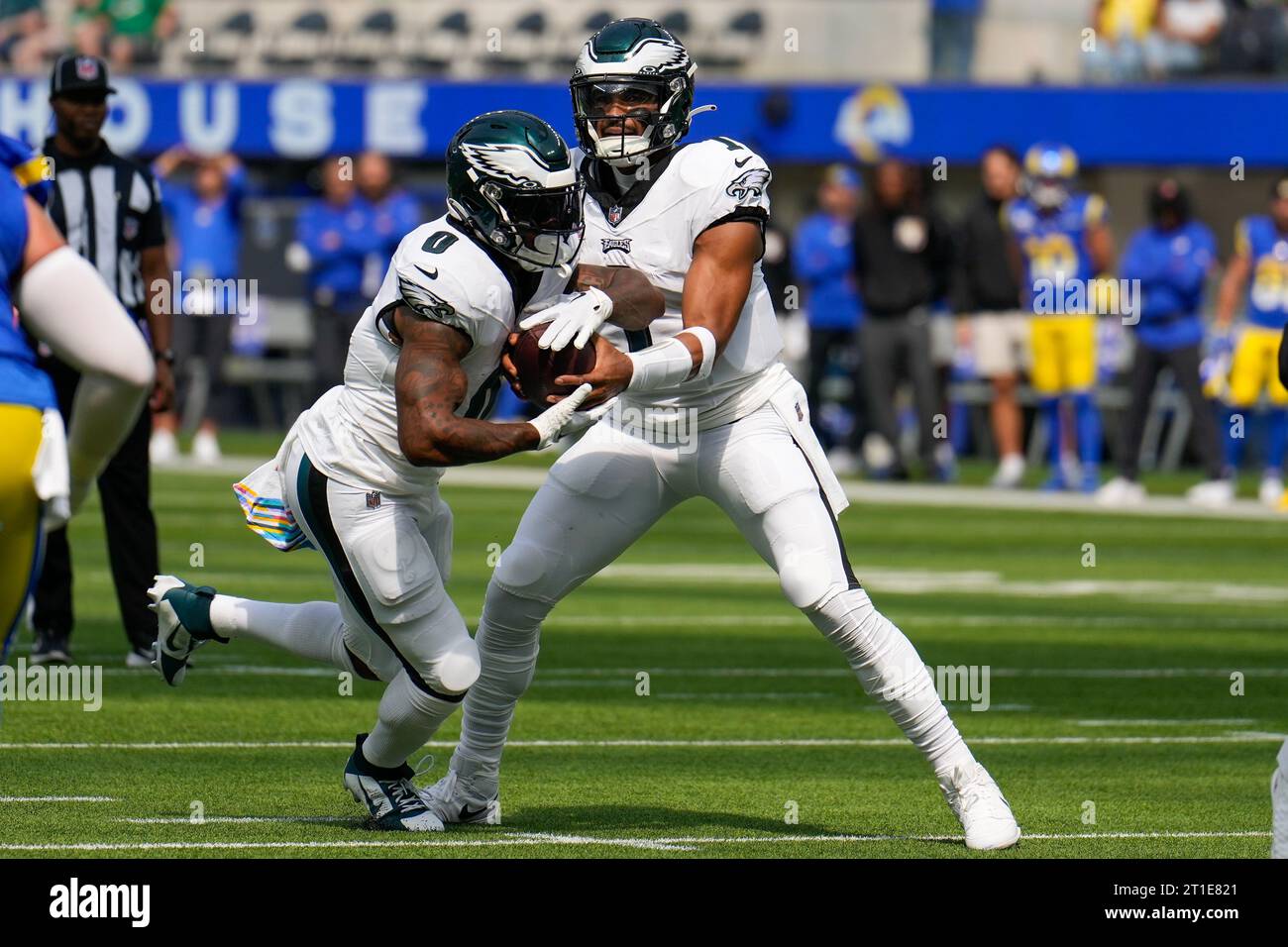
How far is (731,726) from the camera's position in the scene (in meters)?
8.48

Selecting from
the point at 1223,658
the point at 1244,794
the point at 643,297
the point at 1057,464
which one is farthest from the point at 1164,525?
the point at 643,297

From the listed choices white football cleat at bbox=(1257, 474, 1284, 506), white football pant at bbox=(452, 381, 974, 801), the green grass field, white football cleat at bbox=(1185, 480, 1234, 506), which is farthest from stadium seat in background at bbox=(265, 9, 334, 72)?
white football pant at bbox=(452, 381, 974, 801)

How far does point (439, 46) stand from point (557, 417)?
23544mm

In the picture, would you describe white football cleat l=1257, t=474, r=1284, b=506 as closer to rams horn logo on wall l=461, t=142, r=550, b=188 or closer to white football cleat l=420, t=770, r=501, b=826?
white football cleat l=420, t=770, r=501, b=826

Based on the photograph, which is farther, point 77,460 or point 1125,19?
point 1125,19

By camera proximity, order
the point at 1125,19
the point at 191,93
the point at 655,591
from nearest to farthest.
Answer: the point at 655,591, the point at 1125,19, the point at 191,93

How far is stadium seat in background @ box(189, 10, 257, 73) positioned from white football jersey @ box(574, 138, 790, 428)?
22.9 meters

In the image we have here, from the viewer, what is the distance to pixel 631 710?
875 cm

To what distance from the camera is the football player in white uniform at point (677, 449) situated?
6.20 meters

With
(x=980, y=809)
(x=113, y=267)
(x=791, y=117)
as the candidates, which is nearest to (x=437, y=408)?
(x=980, y=809)

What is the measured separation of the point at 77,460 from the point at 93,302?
0.37 m

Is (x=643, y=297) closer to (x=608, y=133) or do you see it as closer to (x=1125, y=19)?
(x=608, y=133)

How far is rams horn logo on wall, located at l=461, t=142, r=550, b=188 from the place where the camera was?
19.2 feet

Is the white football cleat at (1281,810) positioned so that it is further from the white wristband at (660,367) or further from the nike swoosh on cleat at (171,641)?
the nike swoosh on cleat at (171,641)
